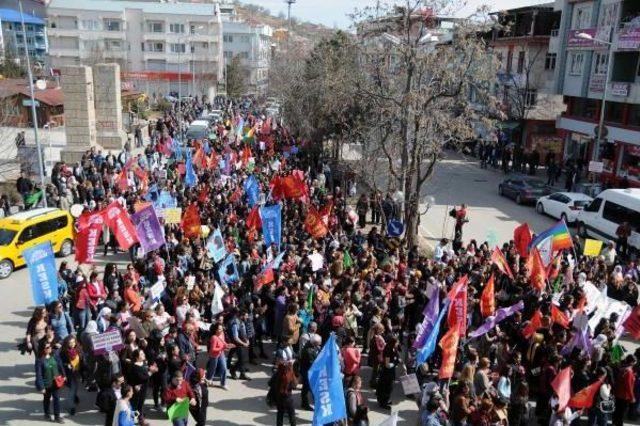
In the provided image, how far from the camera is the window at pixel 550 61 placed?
44250mm

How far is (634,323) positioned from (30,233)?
15746mm

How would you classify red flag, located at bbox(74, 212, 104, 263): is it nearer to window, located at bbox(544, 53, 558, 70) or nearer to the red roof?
the red roof

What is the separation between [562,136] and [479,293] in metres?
31.2

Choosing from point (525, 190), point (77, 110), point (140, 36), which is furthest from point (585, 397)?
point (140, 36)

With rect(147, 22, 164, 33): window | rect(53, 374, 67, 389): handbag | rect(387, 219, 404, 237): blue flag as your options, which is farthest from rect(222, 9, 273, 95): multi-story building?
rect(53, 374, 67, 389): handbag

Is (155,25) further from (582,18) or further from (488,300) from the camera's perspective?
(488,300)

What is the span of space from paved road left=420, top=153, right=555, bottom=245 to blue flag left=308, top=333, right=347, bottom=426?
1004cm

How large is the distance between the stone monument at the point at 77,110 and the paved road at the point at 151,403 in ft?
77.7

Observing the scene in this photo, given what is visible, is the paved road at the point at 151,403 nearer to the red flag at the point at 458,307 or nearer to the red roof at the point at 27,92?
the red flag at the point at 458,307

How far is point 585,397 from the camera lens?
32.3 ft

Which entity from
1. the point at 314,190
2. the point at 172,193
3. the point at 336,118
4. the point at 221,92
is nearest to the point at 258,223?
the point at 172,193

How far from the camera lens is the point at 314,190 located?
2431cm

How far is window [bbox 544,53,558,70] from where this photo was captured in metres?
44.2

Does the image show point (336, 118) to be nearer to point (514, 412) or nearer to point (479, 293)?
point (479, 293)
